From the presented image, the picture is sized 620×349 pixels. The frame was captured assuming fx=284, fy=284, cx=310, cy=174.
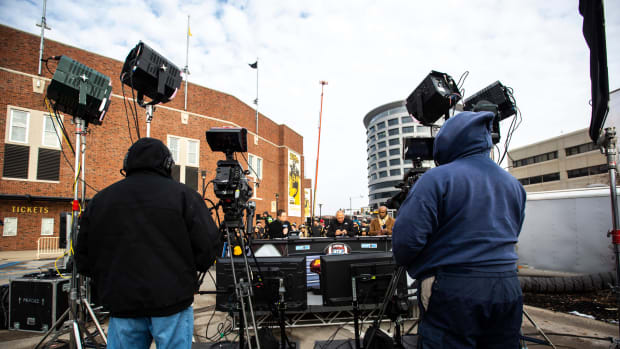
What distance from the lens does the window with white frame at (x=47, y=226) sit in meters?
14.0

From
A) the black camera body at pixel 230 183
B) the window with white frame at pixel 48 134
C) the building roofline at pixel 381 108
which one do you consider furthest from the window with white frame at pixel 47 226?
the building roofline at pixel 381 108

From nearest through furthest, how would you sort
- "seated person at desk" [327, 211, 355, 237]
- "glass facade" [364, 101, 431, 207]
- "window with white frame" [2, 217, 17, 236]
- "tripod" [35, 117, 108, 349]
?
1. "tripod" [35, 117, 108, 349]
2. "seated person at desk" [327, 211, 355, 237]
3. "window with white frame" [2, 217, 17, 236]
4. "glass facade" [364, 101, 431, 207]

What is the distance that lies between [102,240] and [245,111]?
23.8m

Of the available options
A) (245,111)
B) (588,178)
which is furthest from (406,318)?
(588,178)

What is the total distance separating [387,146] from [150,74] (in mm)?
77675

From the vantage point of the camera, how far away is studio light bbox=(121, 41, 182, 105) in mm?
2833

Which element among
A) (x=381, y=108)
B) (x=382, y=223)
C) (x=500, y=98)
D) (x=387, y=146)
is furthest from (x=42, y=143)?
(x=381, y=108)

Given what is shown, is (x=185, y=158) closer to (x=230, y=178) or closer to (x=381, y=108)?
(x=230, y=178)

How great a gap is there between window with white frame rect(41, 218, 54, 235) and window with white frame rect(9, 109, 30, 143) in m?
4.03

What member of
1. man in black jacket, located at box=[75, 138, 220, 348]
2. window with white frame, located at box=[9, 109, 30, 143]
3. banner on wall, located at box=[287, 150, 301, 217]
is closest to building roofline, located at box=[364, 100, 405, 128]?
banner on wall, located at box=[287, 150, 301, 217]

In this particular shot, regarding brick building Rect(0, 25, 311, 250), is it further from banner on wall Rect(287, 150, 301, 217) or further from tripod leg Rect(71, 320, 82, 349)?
tripod leg Rect(71, 320, 82, 349)

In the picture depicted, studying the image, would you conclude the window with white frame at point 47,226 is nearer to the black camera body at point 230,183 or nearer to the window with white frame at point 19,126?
the window with white frame at point 19,126

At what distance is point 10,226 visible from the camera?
13.2m

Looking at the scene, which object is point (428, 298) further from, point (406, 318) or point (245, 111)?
point (245, 111)
